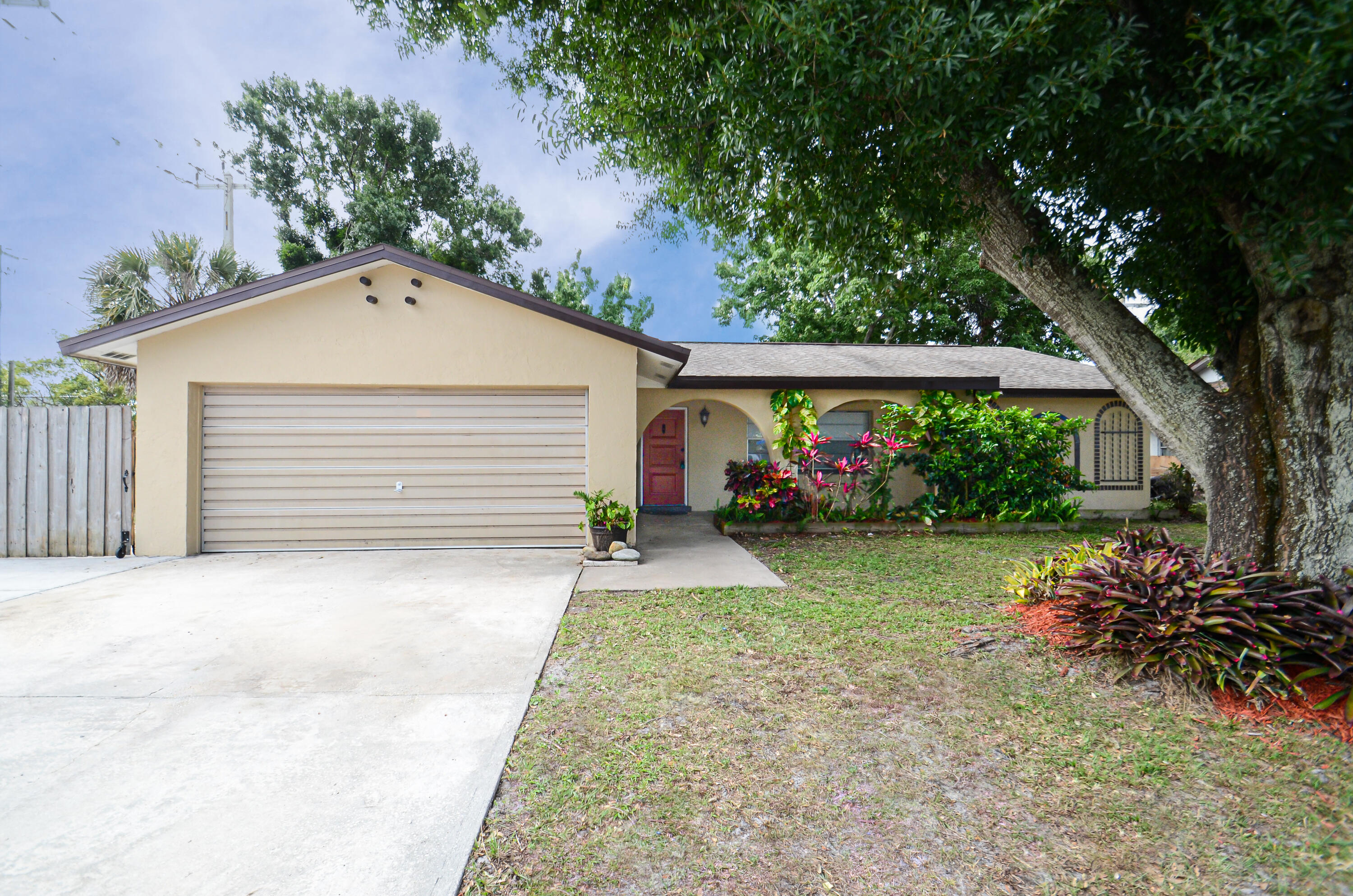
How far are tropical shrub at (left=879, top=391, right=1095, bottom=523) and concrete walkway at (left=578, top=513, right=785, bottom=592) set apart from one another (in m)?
3.78

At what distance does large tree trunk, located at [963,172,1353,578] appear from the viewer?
3.58 meters

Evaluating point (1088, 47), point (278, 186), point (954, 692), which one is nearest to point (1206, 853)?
point (954, 692)

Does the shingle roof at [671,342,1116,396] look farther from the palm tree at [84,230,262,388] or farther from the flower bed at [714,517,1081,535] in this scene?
the palm tree at [84,230,262,388]

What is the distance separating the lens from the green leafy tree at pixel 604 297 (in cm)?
2406

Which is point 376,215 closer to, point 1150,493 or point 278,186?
point 278,186

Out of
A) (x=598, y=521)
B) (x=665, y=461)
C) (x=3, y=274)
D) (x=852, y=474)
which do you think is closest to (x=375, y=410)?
(x=598, y=521)

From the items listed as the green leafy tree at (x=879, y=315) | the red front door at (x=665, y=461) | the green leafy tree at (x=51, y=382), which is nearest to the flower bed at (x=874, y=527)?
the red front door at (x=665, y=461)

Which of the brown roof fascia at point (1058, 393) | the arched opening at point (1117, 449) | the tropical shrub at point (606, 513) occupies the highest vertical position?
the brown roof fascia at point (1058, 393)

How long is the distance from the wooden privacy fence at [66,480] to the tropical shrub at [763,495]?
25.8ft

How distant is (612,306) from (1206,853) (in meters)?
25.0

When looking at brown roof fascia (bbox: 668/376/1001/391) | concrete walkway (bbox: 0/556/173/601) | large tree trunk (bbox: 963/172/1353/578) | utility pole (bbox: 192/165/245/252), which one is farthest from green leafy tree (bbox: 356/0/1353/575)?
utility pole (bbox: 192/165/245/252)

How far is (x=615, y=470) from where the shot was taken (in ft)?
24.5

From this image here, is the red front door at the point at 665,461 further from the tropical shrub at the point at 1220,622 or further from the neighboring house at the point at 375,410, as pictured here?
the tropical shrub at the point at 1220,622

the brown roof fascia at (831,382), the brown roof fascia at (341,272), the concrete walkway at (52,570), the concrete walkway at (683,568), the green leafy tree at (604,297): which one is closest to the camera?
the concrete walkway at (52,570)
